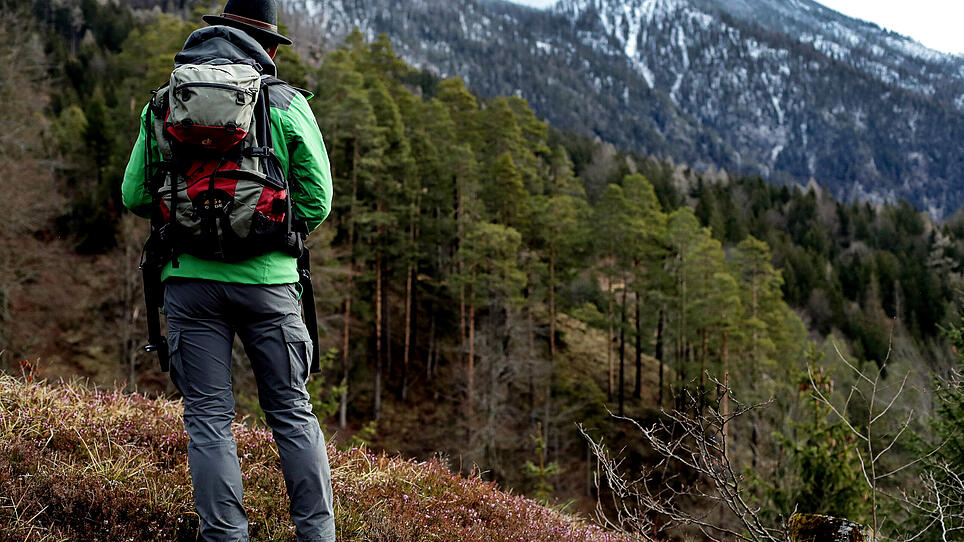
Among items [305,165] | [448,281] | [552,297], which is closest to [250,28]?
[305,165]

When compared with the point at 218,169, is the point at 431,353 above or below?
below

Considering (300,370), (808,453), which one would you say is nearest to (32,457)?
(300,370)

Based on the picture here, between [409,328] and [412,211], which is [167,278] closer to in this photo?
[412,211]

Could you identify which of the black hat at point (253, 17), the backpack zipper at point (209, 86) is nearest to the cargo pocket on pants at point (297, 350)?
the backpack zipper at point (209, 86)

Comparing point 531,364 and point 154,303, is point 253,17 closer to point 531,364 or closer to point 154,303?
point 154,303

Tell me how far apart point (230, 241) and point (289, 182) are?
15.8 inches

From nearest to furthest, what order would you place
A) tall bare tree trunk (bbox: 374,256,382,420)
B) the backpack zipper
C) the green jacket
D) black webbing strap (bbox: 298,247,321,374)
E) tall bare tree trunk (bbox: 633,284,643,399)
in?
1. the backpack zipper
2. the green jacket
3. black webbing strap (bbox: 298,247,321,374)
4. tall bare tree trunk (bbox: 374,256,382,420)
5. tall bare tree trunk (bbox: 633,284,643,399)

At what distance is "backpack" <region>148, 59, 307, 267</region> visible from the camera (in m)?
2.35

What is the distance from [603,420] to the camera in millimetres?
29641

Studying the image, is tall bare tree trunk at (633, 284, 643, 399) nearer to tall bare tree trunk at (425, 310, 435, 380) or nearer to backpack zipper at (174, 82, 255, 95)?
tall bare tree trunk at (425, 310, 435, 380)

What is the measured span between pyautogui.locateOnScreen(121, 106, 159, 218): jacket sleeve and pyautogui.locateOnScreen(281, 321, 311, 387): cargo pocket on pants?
2.63 ft

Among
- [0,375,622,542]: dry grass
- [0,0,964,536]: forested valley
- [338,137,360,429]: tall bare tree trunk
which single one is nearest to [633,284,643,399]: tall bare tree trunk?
[0,0,964,536]: forested valley

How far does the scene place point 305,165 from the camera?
2.65 meters

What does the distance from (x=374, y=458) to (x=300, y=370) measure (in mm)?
2132
